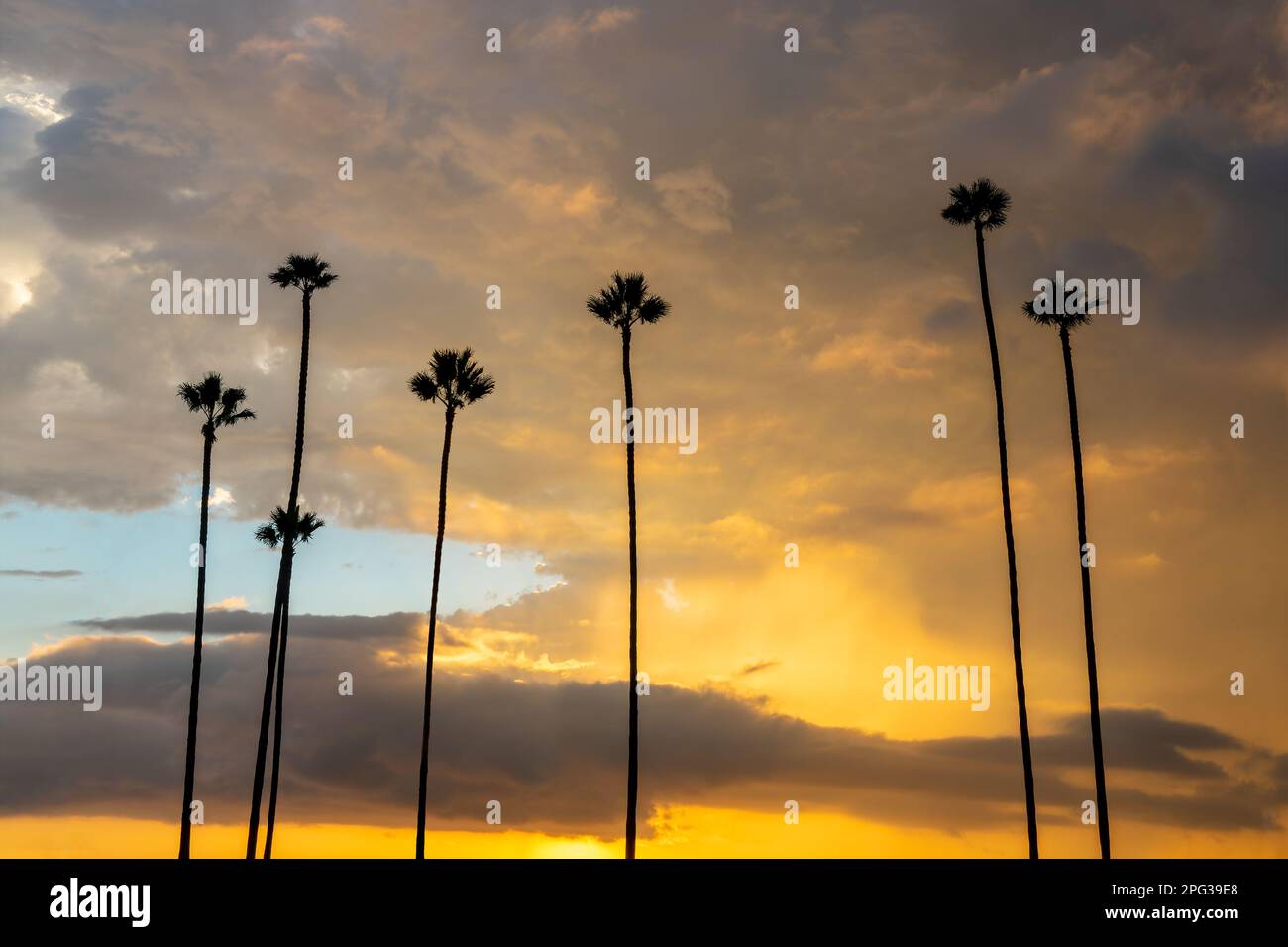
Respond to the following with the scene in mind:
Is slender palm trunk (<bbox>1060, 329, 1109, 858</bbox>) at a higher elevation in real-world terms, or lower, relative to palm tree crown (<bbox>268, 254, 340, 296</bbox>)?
lower

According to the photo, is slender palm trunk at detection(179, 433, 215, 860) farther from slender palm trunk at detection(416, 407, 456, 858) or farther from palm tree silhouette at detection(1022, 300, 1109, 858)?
palm tree silhouette at detection(1022, 300, 1109, 858)

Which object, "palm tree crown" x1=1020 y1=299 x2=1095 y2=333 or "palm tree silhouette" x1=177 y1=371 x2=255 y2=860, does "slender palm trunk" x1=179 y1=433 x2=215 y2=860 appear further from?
"palm tree crown" x1=1020 y1=299 x2=1095 y2=333

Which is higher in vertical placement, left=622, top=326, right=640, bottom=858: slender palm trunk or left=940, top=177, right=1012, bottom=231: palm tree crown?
left=940, top=177, right=1012, bottom=231: palm tree crown

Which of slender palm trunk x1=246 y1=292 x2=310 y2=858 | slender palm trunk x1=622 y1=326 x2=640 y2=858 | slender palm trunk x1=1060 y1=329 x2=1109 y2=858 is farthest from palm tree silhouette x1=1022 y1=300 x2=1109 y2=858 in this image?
slender palm trunk x1=246 y1=292 x2=310 y2=858

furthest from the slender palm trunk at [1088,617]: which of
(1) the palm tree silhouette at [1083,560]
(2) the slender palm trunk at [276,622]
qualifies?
(2) the slender palm trunk at [276,622]

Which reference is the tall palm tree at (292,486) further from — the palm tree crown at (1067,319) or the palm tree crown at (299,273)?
the palm tree crown at (1067,319)

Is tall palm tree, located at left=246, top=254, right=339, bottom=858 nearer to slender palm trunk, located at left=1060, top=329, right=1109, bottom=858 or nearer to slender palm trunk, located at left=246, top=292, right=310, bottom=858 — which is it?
slender palm trunk, located at left=246, top=292, right=310, bottom=858

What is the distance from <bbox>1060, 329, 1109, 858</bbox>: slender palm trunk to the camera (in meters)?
40.9

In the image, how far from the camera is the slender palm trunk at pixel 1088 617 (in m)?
40.9

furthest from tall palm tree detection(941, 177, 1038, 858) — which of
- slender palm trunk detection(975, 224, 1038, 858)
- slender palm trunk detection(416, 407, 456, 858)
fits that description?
slender palm trunk detection(416, 407, 456, 858)

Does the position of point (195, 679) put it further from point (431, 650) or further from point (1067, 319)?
point (1067, 319)
